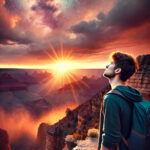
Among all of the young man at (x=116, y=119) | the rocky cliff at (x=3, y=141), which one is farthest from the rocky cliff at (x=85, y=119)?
the rocky cliff at (x=3, y=141)

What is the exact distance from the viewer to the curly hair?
1.22m

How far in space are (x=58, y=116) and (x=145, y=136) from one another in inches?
2562

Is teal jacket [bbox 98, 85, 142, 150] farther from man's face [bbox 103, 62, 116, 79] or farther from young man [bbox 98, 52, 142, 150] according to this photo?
man's face [bbox 103, 62, 116, 79]

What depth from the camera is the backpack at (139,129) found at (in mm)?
988

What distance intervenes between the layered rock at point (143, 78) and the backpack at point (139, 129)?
3536mm

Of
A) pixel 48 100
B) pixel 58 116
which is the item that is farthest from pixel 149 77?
pixel 48 100

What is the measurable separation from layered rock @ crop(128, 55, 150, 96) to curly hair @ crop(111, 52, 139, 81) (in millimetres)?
3442

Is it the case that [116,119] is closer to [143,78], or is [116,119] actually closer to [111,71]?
[111,71]

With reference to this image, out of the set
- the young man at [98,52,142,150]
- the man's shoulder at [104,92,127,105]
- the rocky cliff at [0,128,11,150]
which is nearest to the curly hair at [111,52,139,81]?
the young man at [98,52,142,150]

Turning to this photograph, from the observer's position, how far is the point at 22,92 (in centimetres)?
7712

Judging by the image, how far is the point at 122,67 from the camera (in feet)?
4.06

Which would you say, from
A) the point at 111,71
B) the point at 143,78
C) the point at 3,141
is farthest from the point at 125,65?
the point at 3,141

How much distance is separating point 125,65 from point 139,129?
2.25ft

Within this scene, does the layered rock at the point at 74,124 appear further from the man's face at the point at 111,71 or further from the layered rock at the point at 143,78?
the man's face at the point at 111,71
